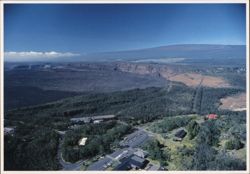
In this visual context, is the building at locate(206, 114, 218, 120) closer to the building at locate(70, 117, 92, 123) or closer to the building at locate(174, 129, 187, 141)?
the building at locate(174, 129, 187, 141)

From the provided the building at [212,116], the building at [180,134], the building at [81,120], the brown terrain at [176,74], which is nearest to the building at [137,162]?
the building at [180,134]

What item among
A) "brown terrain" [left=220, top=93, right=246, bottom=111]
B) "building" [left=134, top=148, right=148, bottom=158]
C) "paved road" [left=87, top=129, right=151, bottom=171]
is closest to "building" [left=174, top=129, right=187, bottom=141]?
"paved road" [left=87, top=129, right=151, bottom=171]

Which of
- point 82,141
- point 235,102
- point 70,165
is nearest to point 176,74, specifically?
point 235,102

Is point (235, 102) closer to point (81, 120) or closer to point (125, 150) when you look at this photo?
point (125, 150)

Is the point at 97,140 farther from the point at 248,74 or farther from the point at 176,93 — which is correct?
the point at 248,74

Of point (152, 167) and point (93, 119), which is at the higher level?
point (93, 119)
